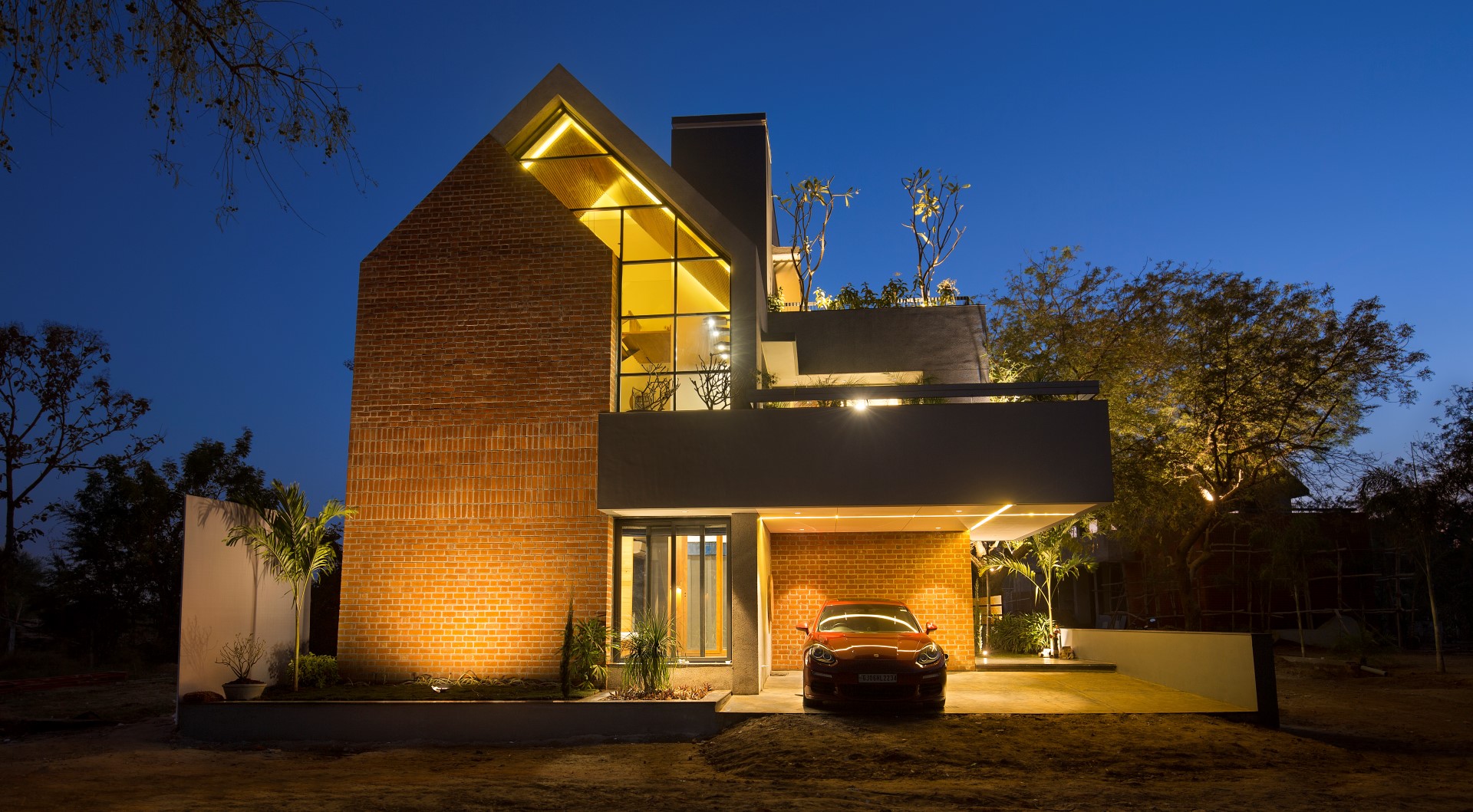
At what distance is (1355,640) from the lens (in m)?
21.1

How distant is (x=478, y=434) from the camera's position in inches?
523

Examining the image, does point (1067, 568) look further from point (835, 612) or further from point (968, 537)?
point (835, 612)

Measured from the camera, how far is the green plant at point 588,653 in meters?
12.0

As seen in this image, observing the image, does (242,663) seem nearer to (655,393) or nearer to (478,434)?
(478,434)

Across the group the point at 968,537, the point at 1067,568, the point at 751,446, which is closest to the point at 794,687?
A: the point at 751,446

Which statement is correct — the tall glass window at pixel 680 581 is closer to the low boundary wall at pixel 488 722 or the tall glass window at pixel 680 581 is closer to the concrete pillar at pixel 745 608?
the concrete pillar at pixel 745 608

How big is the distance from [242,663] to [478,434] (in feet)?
13.6

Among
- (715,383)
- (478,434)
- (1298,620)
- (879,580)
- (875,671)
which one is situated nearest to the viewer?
(875,671)

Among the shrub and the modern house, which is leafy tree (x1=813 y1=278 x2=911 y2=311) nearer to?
the modern house

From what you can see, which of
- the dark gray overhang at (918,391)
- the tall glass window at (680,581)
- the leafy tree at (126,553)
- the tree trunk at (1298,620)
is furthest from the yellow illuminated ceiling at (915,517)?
the leafy tree at (126,553)

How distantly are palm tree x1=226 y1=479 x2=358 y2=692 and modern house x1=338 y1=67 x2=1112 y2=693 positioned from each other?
1.70 feet

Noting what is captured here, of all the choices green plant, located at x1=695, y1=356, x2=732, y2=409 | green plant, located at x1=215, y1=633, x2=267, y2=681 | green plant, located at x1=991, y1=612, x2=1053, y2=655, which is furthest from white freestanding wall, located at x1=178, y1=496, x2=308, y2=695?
green plant, located at x1=991, y1=612, x2=1053, y2=655

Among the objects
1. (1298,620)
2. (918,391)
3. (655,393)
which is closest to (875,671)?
(918,391)

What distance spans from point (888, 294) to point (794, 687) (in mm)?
8624
